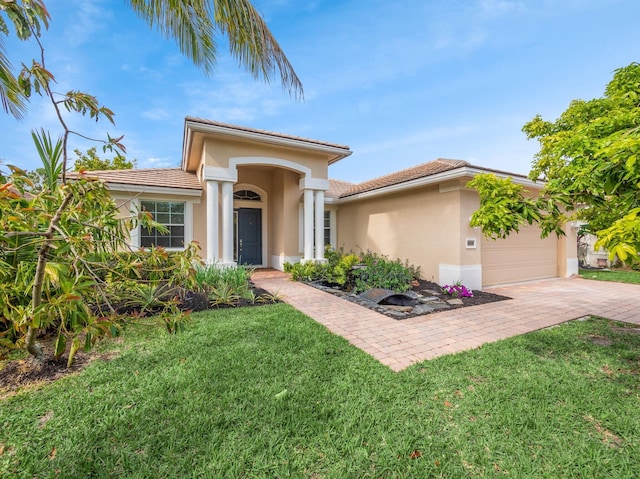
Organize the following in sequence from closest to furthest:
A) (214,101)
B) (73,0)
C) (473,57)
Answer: (73,0) → (473,57) → (214,101)

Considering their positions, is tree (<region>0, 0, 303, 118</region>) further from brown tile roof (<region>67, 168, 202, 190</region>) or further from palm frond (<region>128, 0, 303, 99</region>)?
brown tile roof (<region>67, 168, 202, 190</region>)

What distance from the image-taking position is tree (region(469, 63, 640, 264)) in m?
2.11

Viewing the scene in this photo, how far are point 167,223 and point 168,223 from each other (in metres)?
0.03

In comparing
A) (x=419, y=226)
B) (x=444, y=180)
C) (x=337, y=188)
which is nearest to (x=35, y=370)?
(x=444, y=180)

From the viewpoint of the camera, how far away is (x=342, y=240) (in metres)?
14.2

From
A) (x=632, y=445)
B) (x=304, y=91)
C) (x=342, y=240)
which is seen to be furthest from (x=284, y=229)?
(x=632, y=445)

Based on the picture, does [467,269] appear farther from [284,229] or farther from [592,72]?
[284,229]

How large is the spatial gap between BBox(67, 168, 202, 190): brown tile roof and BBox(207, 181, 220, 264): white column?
1727 mm

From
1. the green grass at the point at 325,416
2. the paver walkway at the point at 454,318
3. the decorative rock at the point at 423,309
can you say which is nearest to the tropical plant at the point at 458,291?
the paver walkway at the point at 454,318

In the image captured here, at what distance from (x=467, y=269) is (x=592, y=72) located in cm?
545

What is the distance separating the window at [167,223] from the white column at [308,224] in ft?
15.9

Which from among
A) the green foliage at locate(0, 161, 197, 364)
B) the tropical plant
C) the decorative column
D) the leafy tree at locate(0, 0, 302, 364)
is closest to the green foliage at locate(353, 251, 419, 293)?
the tropical plant

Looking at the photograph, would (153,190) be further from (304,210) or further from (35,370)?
→ (35,370)

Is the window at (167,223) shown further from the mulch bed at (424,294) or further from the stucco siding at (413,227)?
the stucco siding at (413,227)
